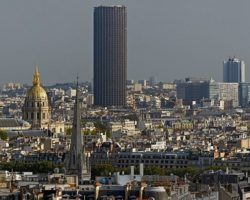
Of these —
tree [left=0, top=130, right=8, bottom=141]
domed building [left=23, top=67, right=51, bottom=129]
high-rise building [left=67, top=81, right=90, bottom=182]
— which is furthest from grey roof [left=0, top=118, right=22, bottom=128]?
high-rise building [left=67, top=81, right=90, bottom=182]

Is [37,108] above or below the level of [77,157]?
above

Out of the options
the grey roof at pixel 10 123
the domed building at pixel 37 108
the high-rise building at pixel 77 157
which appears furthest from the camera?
the domed building at pixel 37 108

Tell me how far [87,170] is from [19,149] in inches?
1403

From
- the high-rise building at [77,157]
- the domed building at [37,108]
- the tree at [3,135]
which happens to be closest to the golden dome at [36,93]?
the domed building at [37,108]

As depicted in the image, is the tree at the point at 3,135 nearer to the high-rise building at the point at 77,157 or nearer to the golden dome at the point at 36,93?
the golden dome at the point at 36,93

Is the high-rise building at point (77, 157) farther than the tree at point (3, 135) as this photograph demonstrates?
No

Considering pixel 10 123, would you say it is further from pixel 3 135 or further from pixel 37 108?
pixel 3 135

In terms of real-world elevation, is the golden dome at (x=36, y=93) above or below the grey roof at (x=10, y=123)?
above

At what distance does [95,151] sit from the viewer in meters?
90.1

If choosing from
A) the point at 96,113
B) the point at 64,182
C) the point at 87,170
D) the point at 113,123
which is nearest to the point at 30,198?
the point at 64,182

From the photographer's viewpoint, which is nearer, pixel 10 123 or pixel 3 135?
pixel 3 135

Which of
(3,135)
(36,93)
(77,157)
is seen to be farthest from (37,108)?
(77,157)

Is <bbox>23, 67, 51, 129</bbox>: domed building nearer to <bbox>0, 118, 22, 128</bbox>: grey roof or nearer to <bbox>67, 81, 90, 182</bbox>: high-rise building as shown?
<bbox>0, 118, 22, 128</bbox>: grey roof

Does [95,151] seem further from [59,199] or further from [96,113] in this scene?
[96,113]
